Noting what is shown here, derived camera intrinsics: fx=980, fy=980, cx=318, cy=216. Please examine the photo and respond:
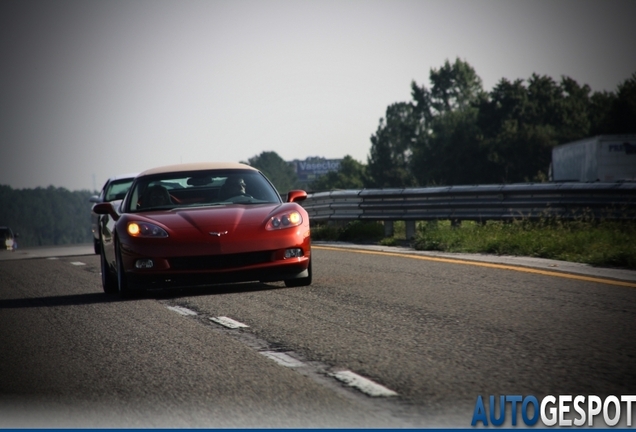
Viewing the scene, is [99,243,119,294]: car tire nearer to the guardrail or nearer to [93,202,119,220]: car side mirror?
[93,202,119,220]: car side mirror

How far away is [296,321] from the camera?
311 inches

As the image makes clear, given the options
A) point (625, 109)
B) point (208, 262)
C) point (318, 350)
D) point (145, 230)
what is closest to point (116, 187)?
point (145, 230)

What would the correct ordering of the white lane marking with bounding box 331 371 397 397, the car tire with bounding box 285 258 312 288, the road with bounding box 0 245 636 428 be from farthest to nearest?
the car tire with bounding box 285 258 312 288, the white lane marking with bounding box 331 371 397 397, the road with bounding box 0 245 636 428

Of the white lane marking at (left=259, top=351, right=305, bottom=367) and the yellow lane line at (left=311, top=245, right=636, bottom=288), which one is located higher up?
the white lane marking at (left=259, top=351, right=305, bottom=367)

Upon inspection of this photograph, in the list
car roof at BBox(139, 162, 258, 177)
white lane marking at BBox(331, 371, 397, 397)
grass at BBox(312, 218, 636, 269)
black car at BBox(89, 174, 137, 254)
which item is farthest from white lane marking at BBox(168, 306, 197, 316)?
black car at BBox(89, 174, 137, 254)

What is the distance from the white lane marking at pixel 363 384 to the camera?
5137 millimetres

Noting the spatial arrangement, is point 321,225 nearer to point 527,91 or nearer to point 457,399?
point 457,399

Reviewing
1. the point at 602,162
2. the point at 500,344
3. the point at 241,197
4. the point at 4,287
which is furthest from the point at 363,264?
the point at 602,162

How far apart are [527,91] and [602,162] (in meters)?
59.3

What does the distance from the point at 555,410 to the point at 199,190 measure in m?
7.74

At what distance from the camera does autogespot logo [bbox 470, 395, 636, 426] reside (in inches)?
177

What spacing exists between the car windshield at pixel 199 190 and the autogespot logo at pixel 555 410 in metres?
6.59

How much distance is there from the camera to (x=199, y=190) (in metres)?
11.9

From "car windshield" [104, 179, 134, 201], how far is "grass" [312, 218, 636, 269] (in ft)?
16.8
